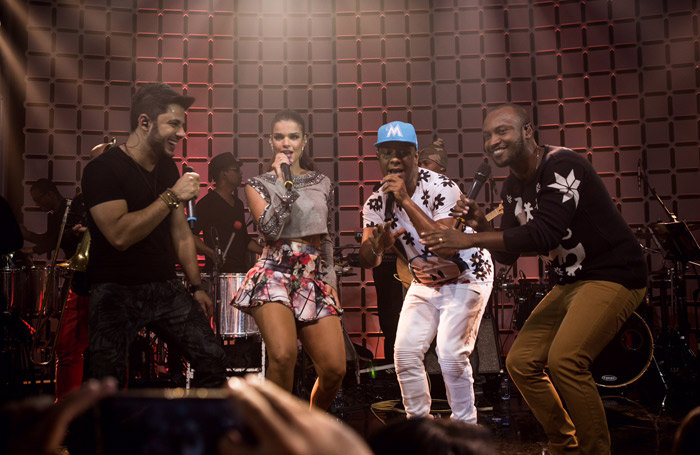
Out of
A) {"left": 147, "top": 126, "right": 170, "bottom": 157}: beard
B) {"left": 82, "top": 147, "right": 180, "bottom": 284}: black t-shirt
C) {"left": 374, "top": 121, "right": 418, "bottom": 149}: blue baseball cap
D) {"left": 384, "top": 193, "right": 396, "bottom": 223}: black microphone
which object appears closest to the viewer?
{"left": 82, "top": 147, "right": 180, "bottom": 284}: black t-shirt

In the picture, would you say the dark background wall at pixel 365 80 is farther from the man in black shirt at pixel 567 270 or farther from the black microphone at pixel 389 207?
the man in black shirt at pixel 567 270

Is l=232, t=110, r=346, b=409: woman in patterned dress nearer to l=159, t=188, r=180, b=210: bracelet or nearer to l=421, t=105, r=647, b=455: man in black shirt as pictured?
l=159, t=188, r=180, b=210: bracelet

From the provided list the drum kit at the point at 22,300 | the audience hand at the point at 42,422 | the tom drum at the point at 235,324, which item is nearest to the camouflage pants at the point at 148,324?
the audience hand at the point at 42,422

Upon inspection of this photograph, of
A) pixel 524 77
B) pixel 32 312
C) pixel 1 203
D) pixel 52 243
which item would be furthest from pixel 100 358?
pixel 524 77

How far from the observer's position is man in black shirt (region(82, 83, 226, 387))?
3.12m

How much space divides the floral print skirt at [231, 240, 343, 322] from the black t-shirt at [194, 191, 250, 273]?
3557mm

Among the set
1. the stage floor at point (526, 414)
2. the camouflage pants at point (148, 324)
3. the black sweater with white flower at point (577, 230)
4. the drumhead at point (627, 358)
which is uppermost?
the black sweater with white flower at point (577, 230)

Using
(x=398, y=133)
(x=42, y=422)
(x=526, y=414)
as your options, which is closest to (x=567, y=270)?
(x=398, y=133)

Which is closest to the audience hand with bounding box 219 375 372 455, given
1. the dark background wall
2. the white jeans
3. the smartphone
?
the smartphone

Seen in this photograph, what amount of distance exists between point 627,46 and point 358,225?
5.29 metres

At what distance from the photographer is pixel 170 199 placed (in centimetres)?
324

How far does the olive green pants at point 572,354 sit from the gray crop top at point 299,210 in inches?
52.4

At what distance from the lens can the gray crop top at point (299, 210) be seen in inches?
147

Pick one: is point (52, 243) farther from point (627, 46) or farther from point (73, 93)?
point (627, 46)
